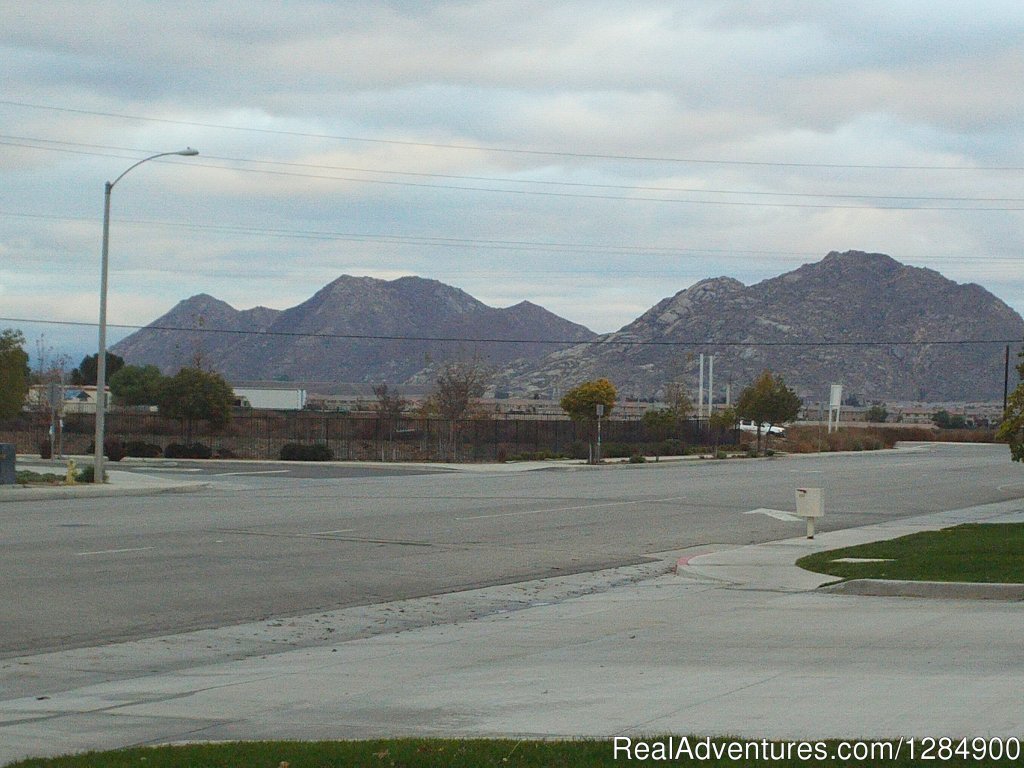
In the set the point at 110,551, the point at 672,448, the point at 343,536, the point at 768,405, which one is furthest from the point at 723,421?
the point at 110,551

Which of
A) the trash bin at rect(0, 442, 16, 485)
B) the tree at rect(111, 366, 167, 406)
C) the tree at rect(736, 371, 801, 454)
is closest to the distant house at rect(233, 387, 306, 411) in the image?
the tree at rect(111, 366, 167, 406)

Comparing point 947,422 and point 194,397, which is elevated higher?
point 947,422

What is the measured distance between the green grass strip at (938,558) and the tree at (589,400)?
41.4 meters

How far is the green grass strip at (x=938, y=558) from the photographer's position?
53.6 ft

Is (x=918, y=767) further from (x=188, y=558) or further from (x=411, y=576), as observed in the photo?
(x=188, y=558)

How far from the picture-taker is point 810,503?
72.1 feet

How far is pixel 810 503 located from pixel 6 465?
25879mm

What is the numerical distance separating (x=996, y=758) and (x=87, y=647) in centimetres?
881

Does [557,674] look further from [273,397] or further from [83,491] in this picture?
[273,397]

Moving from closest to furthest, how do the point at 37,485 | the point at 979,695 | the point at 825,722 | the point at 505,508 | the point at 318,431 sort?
1. the point at 825,722
2. the point at 979,695
3. the point at 505,508
4. the point at 37,485
5. the point at 318,431

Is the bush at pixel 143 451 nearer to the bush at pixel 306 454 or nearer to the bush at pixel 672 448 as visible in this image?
the bush at pixel 306 454

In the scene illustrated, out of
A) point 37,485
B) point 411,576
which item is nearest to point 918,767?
point 411,576

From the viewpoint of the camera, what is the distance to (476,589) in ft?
56.3

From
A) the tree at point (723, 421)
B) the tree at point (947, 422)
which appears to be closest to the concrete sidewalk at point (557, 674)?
the tree at point (723, 421)
